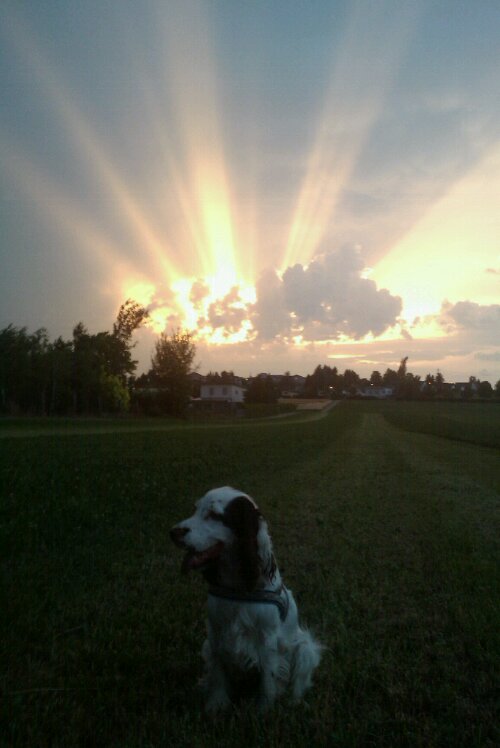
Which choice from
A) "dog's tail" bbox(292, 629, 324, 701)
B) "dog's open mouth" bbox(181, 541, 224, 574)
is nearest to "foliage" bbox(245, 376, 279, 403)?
"dog's tail" bbox(292, 629, 324, 701)

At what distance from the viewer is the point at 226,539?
4047 mm

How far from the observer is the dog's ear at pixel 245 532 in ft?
13.2

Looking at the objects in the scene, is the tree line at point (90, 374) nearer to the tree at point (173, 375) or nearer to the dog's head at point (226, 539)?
the tree at point (173, 375)

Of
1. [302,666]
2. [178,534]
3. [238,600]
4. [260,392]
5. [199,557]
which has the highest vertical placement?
[260,392]

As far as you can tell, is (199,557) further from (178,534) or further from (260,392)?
(260,392)

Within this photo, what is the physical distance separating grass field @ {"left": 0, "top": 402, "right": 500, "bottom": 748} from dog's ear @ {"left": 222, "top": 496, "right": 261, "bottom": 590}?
0.85 metres

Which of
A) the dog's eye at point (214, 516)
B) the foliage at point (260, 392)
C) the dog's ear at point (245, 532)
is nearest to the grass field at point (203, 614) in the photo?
the dog's ear at point (245, 532)

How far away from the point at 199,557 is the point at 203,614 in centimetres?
233

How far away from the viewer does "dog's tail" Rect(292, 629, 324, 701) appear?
434 cm

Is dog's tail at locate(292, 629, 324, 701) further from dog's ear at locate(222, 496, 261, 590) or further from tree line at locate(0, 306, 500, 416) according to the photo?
tree line at locate(0, 306, 500, 416)

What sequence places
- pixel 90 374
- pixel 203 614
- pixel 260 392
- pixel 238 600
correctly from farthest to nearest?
pixel 260 392
pixel 90 374
pixel 203 614
pixel 238 600

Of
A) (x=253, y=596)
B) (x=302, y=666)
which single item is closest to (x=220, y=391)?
(x=302, y=666)

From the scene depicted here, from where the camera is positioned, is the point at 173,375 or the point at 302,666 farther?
the point at 173,375

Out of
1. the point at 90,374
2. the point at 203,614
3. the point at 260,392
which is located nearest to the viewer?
the point at 203,614
